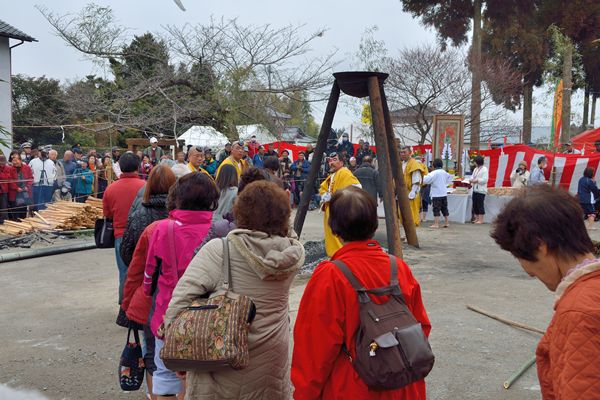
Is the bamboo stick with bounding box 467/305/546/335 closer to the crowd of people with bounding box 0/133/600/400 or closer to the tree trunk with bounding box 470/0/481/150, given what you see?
the crowd of people with bounding box 0/133/600/400

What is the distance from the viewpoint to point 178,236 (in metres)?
3.25

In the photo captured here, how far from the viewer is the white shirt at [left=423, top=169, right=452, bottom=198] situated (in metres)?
13.3

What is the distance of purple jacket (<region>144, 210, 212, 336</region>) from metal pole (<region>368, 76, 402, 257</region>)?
15.1 ft

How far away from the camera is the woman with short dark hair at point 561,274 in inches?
54.6

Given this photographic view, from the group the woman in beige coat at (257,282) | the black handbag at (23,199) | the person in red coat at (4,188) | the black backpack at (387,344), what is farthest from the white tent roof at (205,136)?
the black backpack at (387,344)

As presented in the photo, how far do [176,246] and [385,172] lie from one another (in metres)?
4.84

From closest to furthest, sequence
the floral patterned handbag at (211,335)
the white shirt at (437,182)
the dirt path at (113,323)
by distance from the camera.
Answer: the floral patterned handbag at (211,335) < the dirt path at (113,323) < the white shirt at (437,182)

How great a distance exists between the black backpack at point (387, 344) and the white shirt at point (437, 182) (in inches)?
448

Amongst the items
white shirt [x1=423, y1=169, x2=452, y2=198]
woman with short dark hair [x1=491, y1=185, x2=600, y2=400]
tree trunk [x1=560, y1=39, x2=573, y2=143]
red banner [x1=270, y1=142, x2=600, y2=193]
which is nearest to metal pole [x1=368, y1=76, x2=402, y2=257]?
white shirt [x1=423, y1=169, x2=452, y2=198]

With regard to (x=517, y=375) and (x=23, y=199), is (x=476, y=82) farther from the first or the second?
(x=517, y=375)

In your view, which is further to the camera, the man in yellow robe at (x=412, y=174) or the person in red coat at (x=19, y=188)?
the person in red coat at (x=19, y=188)

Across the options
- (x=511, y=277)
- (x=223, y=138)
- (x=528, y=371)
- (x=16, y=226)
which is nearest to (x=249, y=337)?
(x=528, y=371)

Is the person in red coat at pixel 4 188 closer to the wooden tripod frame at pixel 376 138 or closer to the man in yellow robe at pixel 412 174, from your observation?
the wooden tripod frame at pixel 376 138

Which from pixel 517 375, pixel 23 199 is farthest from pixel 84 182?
pixel 517 375
